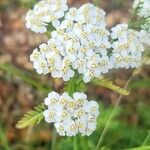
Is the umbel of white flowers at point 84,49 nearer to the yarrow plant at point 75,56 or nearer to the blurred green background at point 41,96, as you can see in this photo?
the yarrow plant at point 75,56

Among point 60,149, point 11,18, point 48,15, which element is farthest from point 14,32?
point 48,15

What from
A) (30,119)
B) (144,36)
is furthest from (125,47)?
(30,119)

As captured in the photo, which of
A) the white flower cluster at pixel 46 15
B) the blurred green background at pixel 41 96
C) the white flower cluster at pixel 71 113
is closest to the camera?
the white flower cluster at pixel 71 113

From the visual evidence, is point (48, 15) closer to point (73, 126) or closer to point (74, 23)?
point (74, 23)

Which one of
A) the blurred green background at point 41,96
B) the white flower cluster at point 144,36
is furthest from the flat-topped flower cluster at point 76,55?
→ the blurred green background at point 41,96

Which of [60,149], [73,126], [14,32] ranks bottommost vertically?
[60,149]

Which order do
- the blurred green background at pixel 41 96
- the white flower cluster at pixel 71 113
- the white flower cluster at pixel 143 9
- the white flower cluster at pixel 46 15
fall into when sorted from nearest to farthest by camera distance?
the white flower cluster at pixel 71 113 → the white flower cluster at pixel 46 15 → the white flower cluster at pixel 143 9 → the blurred green background at pixel 41 96

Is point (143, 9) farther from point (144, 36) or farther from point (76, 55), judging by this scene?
point (76, 55)
